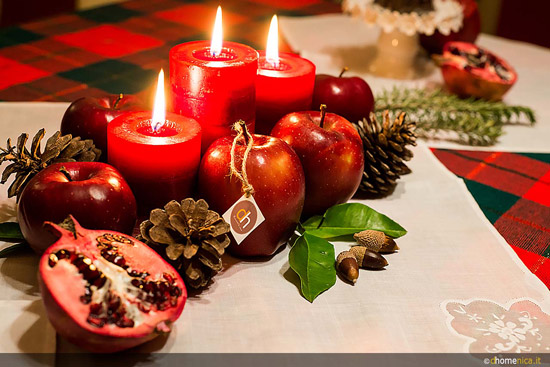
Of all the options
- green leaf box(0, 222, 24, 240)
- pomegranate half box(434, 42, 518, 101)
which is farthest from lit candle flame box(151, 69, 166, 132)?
pomegranate half box(434, 42, 518, 101)

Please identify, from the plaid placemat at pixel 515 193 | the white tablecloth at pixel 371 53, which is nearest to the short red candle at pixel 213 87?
the plaid placemat at pixel 515 193

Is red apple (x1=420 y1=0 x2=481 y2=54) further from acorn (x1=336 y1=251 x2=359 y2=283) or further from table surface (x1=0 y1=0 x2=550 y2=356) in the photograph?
acorn (x1=336 y1=251 x2=359 y2=283)

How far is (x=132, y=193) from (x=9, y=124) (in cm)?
49

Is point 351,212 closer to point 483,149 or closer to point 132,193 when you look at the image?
point 132,193

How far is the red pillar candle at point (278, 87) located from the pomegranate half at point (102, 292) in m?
0.37

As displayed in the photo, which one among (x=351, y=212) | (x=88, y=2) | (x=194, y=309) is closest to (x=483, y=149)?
(x=351, y=212)

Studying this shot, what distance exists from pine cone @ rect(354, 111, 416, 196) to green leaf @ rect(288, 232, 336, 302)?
0.73 feet

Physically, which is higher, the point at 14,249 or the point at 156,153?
the point at 156,153

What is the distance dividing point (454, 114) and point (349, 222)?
59cm

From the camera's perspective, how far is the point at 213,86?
814 millimetres

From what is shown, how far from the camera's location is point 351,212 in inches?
34.4

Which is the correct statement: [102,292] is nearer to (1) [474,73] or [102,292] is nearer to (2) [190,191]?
(2) [190,191]

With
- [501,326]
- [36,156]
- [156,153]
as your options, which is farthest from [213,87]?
[501,326]

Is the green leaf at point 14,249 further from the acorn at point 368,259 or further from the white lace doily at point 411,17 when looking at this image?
the white lace doily at point 411,17
